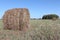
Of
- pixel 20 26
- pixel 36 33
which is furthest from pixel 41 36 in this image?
pixel 20 26

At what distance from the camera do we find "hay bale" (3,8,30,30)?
13961mm

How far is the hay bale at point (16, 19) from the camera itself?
45.8 ft

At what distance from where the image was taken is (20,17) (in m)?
14.1

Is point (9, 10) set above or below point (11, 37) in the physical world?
above

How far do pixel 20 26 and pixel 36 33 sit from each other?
4.17 m

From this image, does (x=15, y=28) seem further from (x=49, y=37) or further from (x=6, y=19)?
(x=49, y=37)

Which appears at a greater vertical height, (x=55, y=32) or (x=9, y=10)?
(x=9, y=10)

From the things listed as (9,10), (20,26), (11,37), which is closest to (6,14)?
(9,10)

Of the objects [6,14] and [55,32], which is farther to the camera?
[6,14]

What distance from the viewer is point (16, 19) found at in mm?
14047

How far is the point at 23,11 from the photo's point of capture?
46.8 ft

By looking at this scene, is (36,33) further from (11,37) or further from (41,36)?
(11,37)

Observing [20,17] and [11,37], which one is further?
[20,17]

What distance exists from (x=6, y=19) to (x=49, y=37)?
5317 mm
